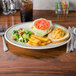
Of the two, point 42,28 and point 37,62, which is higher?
point 42,28

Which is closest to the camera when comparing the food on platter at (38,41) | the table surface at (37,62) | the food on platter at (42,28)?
the table surface at (37,62)

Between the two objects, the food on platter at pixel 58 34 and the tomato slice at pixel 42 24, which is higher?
the tomato slice at pixel 42 24

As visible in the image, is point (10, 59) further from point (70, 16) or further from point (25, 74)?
point (70, 16)

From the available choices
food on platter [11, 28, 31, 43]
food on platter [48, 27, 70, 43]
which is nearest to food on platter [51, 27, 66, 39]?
food on platter [48, 27, 70, 43]

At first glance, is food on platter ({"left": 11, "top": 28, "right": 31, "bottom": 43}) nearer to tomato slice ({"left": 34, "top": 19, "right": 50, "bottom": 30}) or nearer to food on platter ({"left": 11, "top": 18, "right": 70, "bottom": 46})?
food on platter ({"left": 11, "top": 18, "right": 70, "bottom": 46})

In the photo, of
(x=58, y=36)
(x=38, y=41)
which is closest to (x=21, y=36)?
(x=38, y=41)

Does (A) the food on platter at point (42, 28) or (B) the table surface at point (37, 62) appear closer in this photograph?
(B) the table surface at point (37, 62)

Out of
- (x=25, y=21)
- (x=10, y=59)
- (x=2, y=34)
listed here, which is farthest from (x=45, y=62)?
(x=25, y=21)

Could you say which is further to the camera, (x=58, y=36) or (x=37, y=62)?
(x=58, y=36)

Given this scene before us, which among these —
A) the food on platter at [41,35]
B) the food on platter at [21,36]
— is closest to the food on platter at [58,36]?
the food on platter at [41,35]

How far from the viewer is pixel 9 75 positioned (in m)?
0.75

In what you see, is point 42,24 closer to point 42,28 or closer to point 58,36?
point 42,28

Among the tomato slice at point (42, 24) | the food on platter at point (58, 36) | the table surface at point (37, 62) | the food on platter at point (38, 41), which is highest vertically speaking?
the tomato slice at point (42, 24)

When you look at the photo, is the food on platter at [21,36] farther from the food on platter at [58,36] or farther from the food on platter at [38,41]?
the food on platter at [58,36]
